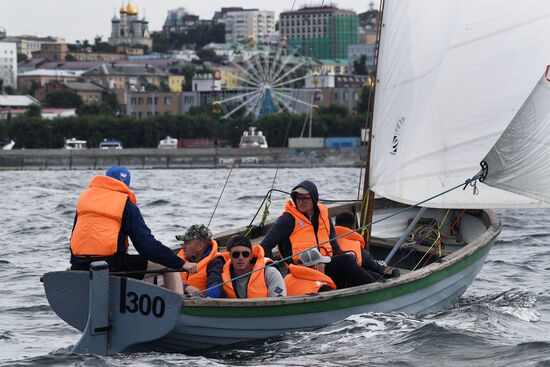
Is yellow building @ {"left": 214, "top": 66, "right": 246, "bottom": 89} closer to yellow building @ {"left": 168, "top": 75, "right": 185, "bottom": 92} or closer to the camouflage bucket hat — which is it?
yellow building @ {"left": 168, "top": 75, "right": 185, "bottom": 92}

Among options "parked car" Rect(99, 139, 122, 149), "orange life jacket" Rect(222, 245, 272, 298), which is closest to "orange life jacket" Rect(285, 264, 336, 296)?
"orange life jacket" Rect(222, 245, 272, 298)

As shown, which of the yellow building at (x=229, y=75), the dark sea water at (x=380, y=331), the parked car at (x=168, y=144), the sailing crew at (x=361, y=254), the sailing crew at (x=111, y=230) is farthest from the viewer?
the yellow building at (x=229, y=75)

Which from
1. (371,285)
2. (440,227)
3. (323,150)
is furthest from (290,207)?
(323,150)

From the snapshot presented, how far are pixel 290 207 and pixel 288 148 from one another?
7784cm

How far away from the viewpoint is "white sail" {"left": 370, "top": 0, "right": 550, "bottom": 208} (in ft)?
39.9

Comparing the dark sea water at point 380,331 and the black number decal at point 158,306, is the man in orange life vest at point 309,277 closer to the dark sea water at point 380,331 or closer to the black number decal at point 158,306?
the dark sea water at point 380,331

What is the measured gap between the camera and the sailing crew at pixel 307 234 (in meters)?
10.9

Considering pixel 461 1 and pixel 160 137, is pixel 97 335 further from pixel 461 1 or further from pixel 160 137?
pixel 160 137

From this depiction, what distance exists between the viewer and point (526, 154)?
11.8 meters

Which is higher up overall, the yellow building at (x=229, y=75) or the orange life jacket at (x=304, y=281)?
the orange life jacket at (x=304, y=281)

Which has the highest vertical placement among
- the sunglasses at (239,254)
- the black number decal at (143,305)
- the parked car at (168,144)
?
the sunglasses at (239,254)

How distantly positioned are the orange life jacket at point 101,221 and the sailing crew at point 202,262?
31.8 inches

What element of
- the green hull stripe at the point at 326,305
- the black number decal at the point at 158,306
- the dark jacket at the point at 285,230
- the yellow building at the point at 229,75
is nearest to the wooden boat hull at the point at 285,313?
the green hull stripe at the point at 326,305

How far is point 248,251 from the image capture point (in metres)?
10.1
